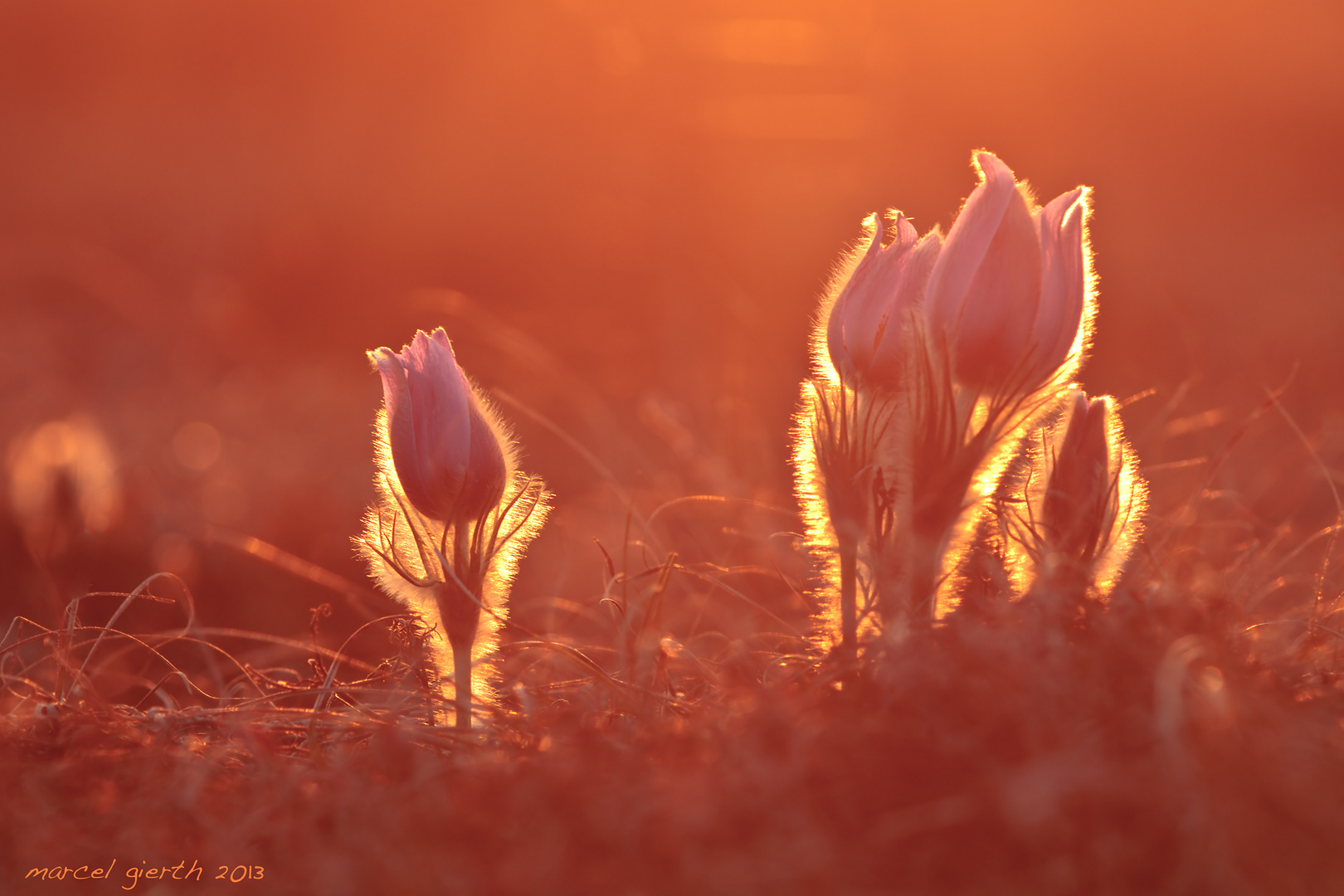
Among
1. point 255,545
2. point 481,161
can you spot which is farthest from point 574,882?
point 481,161

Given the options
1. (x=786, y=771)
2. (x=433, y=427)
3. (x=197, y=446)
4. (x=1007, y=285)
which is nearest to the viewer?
(x=786, y=771)

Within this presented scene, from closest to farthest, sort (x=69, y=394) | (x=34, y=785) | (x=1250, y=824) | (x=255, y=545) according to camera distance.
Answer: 1. (x=1250, y=824)
2. (x=34, y=785)
3. (x=255, y=545)
4. (x=69, y=394)

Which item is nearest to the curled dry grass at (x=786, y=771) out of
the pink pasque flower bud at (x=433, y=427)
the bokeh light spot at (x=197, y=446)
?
the pink pasque flower bud at (x=433, y=427)

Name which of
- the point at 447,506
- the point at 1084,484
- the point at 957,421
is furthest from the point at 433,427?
the point at 1084,484

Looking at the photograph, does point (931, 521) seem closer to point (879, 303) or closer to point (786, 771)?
point (879, 303)

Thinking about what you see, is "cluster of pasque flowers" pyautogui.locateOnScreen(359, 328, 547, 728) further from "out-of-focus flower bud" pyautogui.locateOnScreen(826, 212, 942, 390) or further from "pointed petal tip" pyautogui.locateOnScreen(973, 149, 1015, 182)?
"pointed petal tip" pyautogui.locateOnScreen(973, 149, 1015, 182)

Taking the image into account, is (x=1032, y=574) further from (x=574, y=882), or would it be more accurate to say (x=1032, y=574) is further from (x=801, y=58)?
(x=801, y=58)

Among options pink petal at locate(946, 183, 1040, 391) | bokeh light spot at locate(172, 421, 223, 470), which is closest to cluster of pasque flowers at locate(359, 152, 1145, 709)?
pink petal at locate(946, 183, 1040, 391)
